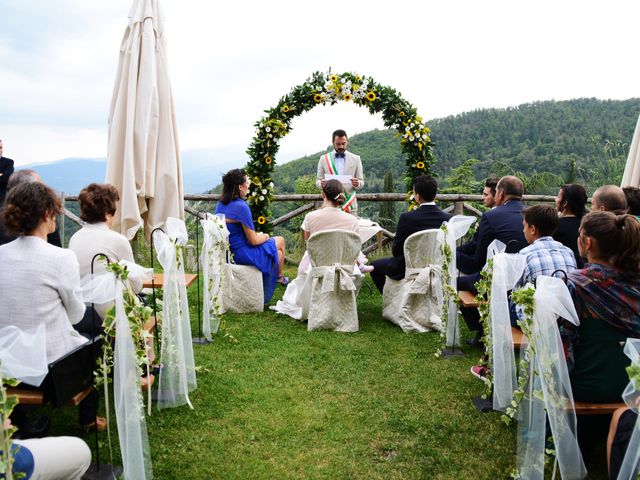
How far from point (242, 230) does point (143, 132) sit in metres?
1.83

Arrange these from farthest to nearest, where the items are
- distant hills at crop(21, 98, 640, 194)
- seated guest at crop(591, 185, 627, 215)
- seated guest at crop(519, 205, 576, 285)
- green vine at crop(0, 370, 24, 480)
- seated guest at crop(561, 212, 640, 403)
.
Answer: distant hills at crop(21, 98, 640, 194)
seated guest at crop(591, 185, 627, 215)
seated guest at crop(519, 205, 576, 285)
seated guest at crop(561, 212, 640, 403)
green vine at crop(0, 370, 24, 480)

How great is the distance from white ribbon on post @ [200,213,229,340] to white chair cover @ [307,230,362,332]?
90 centimetres

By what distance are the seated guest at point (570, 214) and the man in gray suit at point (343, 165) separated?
12.7 ft

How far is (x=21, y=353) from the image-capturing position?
2.40 meters

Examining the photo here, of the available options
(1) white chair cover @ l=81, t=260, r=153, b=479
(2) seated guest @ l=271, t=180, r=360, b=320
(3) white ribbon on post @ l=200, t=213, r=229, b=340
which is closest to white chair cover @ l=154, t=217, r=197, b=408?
(1) white chair cover @ l=81, t=260, r=153, b=479

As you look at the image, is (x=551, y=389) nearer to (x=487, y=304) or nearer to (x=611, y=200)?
(x=487, y=304)

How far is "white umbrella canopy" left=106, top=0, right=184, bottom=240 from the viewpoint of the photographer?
5.23m

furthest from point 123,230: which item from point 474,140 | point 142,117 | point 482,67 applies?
point 474,140

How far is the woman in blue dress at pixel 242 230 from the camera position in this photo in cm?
661

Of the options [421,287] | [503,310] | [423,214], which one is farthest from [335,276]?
[503,310]

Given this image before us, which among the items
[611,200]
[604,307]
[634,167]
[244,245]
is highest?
[634,167]

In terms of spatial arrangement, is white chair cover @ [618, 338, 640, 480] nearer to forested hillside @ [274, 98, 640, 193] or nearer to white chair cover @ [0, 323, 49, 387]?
white chair cover @ [0, 323, 49, 387]

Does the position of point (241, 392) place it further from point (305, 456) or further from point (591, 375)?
point (591, 375)

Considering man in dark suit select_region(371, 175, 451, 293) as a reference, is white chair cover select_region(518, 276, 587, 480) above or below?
below
